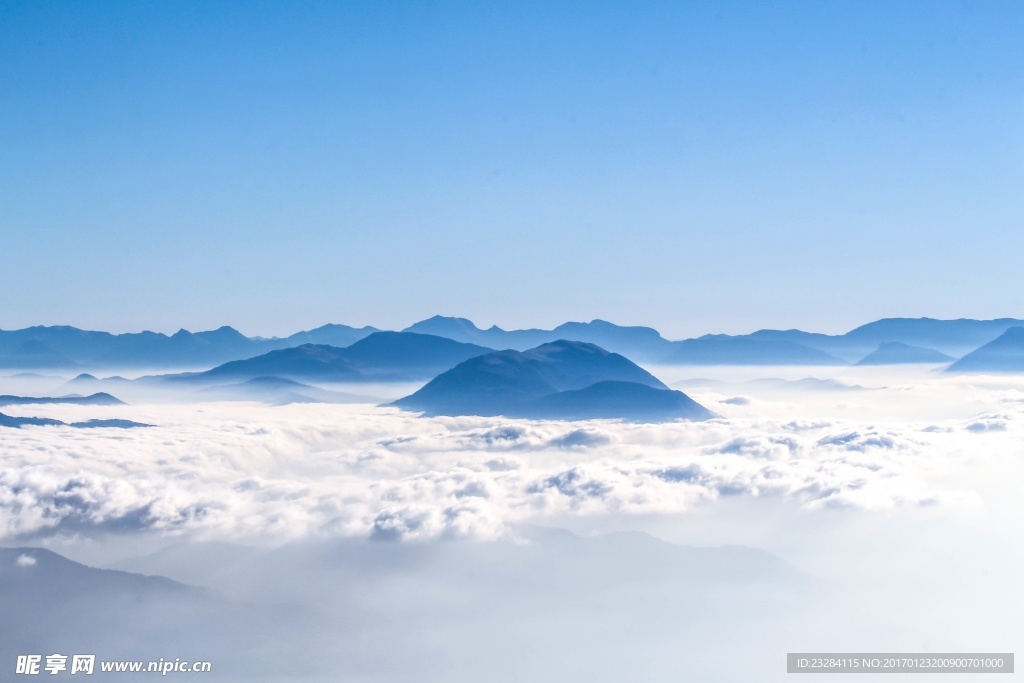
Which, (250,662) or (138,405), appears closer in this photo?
(138,405)

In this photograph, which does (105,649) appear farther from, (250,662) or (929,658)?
(929,658)

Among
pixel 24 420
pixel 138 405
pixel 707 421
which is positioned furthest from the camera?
pixel 707 421

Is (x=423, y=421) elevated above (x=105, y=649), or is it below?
above

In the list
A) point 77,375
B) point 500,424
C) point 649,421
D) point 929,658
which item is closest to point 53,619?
point 77,375

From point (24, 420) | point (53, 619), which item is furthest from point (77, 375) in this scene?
point (24, 420)

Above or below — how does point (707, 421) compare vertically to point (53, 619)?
above

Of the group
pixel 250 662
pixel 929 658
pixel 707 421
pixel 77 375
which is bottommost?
pixel 250 662

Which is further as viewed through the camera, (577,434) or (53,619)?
(53,619)

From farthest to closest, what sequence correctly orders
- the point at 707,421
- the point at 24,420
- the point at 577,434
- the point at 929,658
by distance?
the point at 707,421 < the point at 577,434 < the point at 24,420 < the point at 929,658

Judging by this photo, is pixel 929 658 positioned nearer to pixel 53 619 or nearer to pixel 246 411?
pixel 246 411
